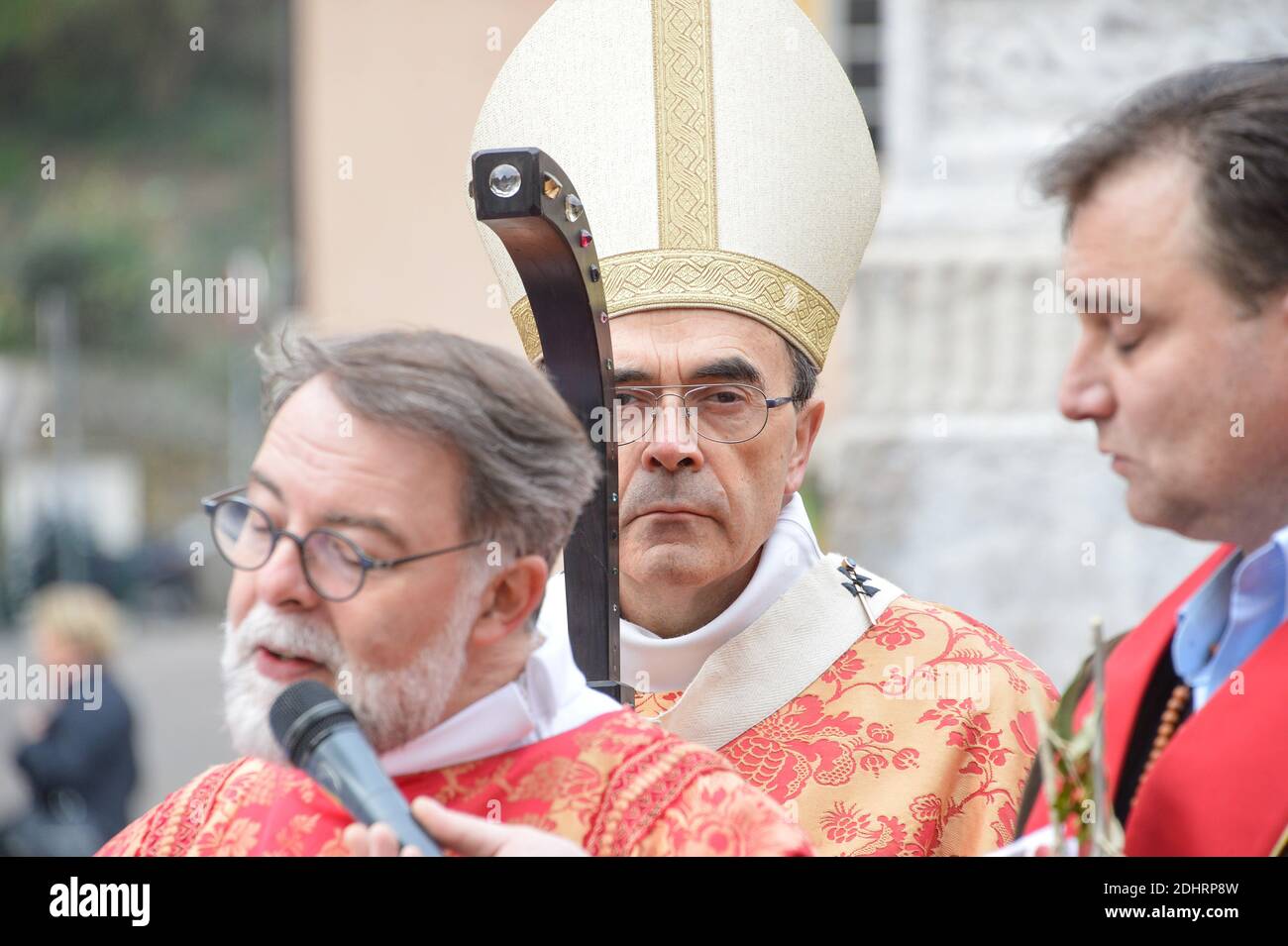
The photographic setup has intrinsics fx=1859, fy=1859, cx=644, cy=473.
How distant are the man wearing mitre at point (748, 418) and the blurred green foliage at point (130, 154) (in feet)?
60.1

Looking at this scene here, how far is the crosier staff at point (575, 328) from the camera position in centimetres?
252

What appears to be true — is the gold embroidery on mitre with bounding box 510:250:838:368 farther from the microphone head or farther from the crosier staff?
the microphone head

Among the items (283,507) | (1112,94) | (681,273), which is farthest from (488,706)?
(1112,94)

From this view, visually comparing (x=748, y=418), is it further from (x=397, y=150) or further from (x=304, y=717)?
(x=397, y=150)

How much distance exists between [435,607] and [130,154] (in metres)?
21.6

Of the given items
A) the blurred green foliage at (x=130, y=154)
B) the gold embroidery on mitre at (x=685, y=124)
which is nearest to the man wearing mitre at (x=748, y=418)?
the gold embroidery on mitre at (x=685, y=124)

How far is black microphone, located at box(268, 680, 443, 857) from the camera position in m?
1.90

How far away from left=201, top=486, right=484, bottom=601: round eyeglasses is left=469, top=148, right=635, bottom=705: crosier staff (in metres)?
0.58

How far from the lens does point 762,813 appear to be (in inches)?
88.0

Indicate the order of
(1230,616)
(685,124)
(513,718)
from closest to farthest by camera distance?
(1230,616) < (513,718) < (685,124)

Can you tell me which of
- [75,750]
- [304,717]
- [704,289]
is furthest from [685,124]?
Answer: [75,750]

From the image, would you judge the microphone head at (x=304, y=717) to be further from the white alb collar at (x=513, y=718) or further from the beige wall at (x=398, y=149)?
the beige wall at (x=398, y=149)

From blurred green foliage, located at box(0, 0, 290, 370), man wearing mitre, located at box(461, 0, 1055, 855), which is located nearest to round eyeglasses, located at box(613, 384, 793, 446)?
man wearing mitre, located at box(461, 0, 1055, 855)

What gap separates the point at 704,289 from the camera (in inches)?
135
